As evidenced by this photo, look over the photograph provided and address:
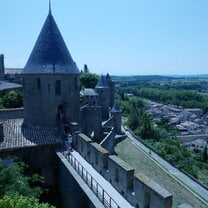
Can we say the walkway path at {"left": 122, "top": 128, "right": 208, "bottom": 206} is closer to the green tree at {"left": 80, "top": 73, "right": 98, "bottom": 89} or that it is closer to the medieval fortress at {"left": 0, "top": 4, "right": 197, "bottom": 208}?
the medieval fortress at {"left": 0, "top": 4, "right": 197, "bottom": 208}

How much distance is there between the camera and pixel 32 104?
722 inches

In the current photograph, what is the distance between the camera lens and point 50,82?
17859 mm

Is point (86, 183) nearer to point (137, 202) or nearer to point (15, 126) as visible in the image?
point (137, 202)

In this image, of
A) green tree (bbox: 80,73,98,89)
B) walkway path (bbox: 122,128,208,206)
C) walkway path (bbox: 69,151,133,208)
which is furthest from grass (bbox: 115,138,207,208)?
green tree (bbox: 80,73,98,89)

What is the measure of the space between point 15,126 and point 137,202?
11.1 meters

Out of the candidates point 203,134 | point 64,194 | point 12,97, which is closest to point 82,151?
point 64,194

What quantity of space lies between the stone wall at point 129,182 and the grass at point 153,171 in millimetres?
13425

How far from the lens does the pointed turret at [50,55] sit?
18.0 meters

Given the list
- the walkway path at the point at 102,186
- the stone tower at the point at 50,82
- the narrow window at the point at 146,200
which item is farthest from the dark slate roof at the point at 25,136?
the narrow window at the point at 146,200

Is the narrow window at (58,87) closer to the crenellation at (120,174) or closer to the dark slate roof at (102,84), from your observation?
the crenellation at (120,174)

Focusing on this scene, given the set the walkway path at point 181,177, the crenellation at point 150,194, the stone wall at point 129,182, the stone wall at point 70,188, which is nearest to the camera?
the crenellation at point 150,194

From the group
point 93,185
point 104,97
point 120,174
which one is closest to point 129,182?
point 120,174

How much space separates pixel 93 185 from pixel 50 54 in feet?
32.6

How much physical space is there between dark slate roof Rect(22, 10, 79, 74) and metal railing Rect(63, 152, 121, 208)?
613 centimetres
